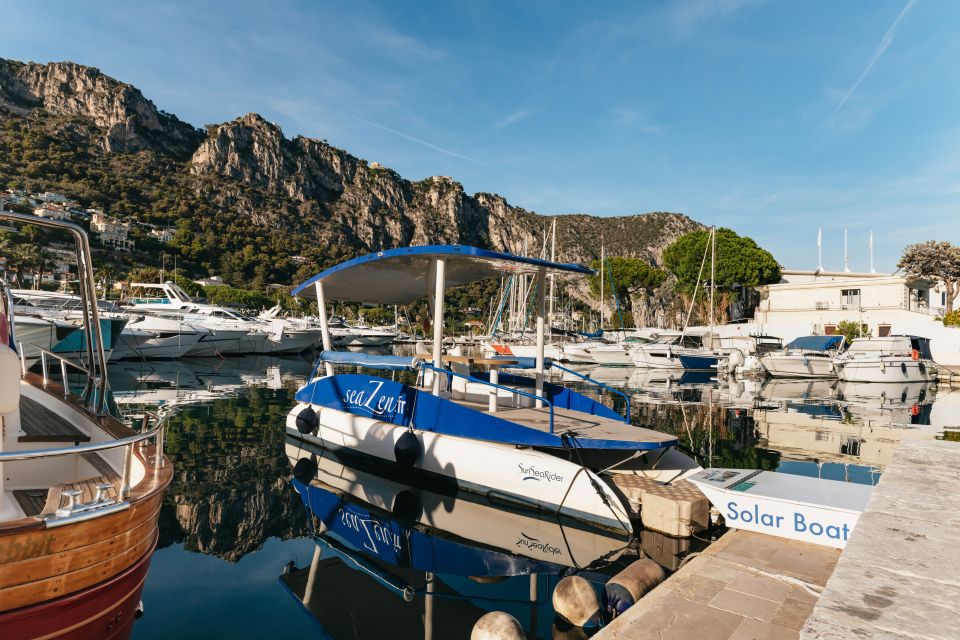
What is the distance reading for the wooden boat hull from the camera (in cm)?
351

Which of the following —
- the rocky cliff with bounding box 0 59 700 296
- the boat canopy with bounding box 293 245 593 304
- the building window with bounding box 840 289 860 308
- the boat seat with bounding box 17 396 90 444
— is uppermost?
the rocky cliff with bounding box 0 59 700 296

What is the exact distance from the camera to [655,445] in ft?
27.0

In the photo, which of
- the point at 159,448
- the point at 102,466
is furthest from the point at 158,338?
the point at 159,448

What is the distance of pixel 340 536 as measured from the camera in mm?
7879

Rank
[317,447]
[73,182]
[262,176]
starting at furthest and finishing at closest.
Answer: [262,176] < [73,182] < [317,447]

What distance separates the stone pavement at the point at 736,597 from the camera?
4230 millimetres

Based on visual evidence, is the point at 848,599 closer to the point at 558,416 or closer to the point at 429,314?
the point at 558,416

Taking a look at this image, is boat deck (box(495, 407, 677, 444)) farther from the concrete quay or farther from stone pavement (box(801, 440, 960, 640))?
stone pavement (box(801, 440, 960, 640))

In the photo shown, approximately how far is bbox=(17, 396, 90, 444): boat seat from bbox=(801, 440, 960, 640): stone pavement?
7.08 metres

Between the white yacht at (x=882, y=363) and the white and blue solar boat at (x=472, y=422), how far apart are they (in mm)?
29857

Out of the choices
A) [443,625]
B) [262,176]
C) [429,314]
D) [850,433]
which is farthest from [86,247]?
[262,176]

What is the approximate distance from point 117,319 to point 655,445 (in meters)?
29.2

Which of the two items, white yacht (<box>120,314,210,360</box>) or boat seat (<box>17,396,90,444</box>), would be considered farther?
white yacht (<box>120,314,210,360</box>)

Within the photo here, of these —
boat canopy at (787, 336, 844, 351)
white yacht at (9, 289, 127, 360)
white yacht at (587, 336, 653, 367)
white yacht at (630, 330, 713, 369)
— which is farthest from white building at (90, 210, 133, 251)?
boat canopy at (787, 336, 844, 351)
